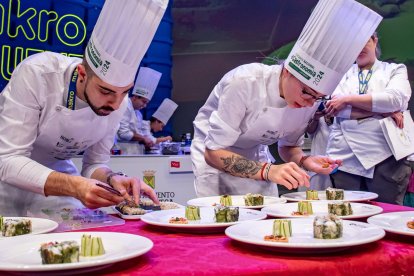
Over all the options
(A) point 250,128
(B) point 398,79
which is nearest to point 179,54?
(B) point 398,79

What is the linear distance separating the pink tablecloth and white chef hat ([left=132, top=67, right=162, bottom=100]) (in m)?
5.90

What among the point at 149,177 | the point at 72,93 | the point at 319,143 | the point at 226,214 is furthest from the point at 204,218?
the point at 149,177

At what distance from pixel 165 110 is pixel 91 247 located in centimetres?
667

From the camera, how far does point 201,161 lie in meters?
2.71

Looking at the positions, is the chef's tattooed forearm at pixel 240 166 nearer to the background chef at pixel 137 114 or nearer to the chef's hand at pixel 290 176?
the chef's hand at pixel 290 176

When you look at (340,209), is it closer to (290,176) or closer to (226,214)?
(290,176)

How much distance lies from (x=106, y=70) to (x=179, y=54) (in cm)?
649

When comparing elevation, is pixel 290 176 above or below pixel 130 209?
above

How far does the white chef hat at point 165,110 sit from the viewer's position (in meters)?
7.67

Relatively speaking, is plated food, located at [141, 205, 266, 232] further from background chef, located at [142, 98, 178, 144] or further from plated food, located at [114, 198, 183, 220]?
background chef, located at [142, 98, 178, 144]

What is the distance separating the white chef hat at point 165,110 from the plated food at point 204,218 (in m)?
6.08

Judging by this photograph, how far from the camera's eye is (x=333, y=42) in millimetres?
2055

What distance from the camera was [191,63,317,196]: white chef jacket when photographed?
7.48ft

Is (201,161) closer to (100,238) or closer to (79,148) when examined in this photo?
(79,148)
